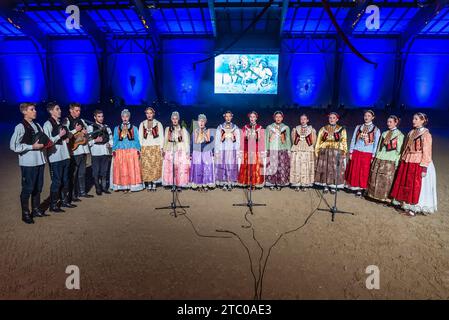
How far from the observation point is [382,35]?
18.2 m

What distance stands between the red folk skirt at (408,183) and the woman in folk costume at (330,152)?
1092mm

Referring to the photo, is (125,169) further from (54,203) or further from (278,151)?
(278,151)

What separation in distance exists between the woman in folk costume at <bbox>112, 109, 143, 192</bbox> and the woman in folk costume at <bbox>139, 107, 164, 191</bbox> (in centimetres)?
13

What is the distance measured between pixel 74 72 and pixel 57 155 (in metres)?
18.4

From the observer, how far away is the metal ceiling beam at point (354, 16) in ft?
46.5

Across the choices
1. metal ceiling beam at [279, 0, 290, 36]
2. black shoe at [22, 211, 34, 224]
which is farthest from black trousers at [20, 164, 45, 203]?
metal ceiling beam at [279, 0, 290, 36]

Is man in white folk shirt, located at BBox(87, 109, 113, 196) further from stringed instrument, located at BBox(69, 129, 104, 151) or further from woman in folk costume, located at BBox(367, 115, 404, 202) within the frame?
woman in folk costume, located at BBox(367, 115, 404, 202)

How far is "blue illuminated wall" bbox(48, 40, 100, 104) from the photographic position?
65.5 feet

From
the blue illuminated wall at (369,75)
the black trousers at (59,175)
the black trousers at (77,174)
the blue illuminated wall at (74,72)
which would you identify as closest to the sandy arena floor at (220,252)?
the black trousers at (77,174)

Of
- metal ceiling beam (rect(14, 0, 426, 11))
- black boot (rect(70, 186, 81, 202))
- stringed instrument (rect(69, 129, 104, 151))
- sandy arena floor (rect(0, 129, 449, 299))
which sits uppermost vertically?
metal ceiling beam (rect(14, 0, 426, 11))

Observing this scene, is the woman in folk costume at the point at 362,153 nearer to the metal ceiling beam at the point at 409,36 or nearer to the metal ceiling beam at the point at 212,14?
the metal ceiling beam at the point at 212,14

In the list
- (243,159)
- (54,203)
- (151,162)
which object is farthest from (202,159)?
(54,203)

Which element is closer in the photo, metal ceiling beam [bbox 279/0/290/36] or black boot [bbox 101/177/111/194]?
black boot [bbox 101/177/111/194]
